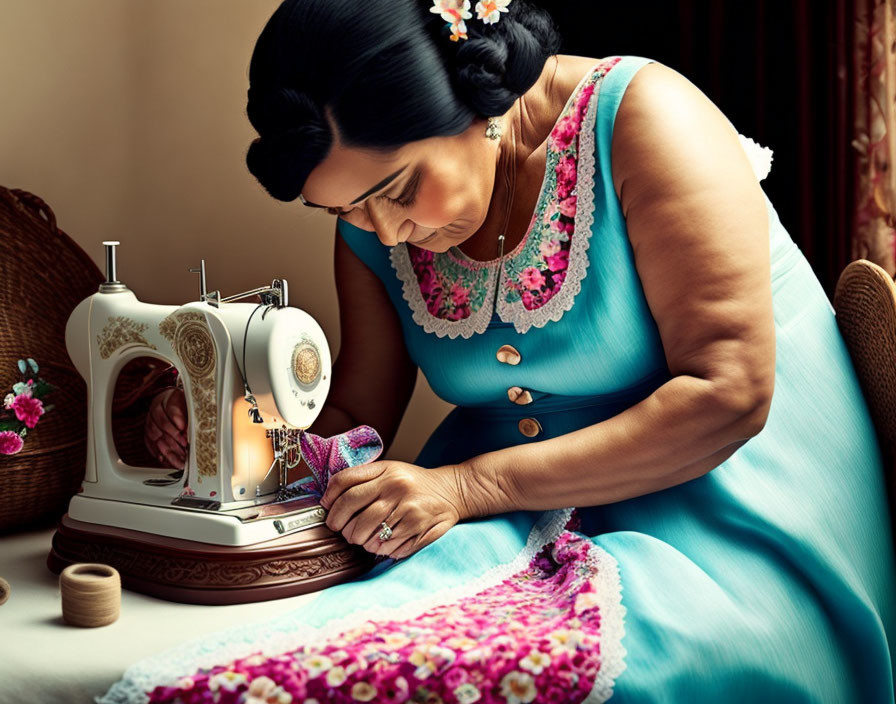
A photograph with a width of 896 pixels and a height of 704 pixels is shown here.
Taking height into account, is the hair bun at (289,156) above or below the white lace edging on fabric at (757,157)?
above

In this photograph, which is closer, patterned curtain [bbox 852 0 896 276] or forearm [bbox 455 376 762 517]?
forearm [bbox 455 376 762 517]

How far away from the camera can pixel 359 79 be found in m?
1.12

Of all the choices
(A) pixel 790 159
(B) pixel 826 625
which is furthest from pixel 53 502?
(A) pixel 790 159

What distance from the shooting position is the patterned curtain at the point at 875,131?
5.54 ft

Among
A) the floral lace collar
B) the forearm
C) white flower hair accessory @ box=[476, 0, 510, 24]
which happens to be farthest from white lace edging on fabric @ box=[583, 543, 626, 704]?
white flower hair accessory @ box=[476, 0, 510, 24]

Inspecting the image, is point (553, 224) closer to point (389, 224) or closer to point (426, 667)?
point (389, 224)

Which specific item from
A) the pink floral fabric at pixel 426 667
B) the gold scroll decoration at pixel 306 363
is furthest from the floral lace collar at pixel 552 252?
the pink floral fabric at pixel 426 667

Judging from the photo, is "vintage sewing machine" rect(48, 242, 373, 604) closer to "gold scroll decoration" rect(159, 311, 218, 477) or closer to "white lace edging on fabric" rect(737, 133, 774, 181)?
"gold scroll decoration" rect(159, 311, 218, 477)

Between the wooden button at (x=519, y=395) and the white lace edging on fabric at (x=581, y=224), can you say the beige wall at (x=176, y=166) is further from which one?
the white lace edging on fabric at (x=581, y=224)

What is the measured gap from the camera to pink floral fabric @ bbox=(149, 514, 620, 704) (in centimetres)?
92

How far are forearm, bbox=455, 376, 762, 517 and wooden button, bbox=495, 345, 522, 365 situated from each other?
0.43 feet

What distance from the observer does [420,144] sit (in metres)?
1.18

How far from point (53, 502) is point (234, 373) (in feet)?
1.70

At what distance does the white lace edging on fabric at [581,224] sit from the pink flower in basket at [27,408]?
75 centimetres
